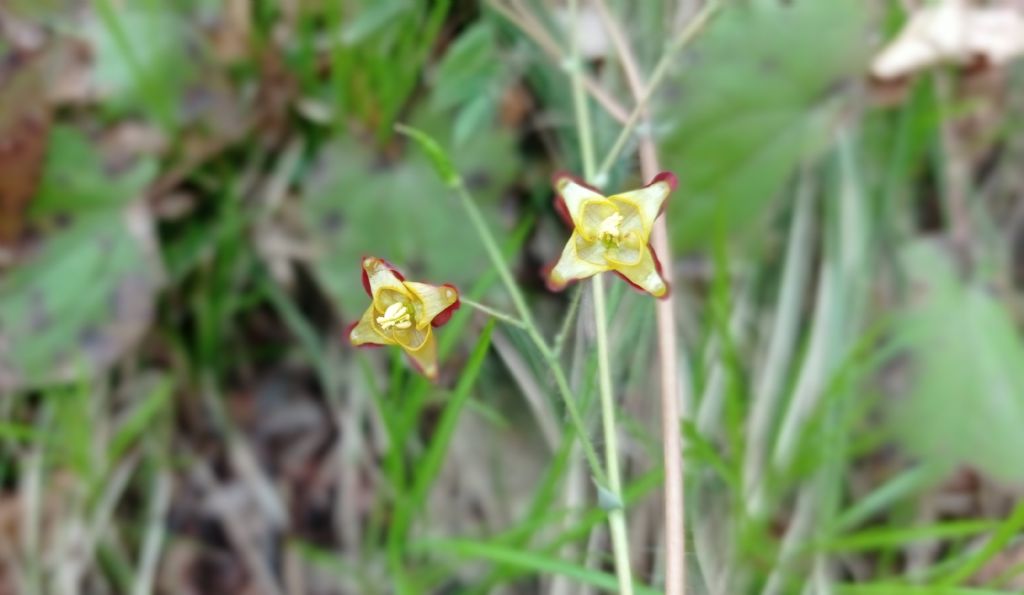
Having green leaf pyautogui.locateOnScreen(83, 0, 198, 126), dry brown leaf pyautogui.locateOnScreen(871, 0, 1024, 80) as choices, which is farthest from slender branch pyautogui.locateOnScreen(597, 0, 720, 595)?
green leaf pyautogui.locateOnScreen(83, 0, 198, 126)

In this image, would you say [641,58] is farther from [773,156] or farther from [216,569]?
[216,569]

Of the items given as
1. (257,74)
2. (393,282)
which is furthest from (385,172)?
(393,282)

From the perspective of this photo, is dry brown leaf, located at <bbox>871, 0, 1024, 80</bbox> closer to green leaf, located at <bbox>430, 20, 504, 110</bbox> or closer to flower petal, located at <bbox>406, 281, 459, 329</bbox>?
green leaf, located at <bbox>430, 20, 504, 110</bbox>

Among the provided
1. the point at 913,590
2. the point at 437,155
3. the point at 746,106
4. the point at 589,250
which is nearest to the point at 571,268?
the point at 589,250

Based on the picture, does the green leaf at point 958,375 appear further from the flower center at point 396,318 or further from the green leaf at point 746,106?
the flower center at point 396,318

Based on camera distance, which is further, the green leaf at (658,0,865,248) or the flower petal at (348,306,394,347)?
the green leaf at (658,0,865,248)

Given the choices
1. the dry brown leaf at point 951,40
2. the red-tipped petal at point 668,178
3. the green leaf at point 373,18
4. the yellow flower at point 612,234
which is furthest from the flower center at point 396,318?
the dry brown leaf at point 951,40
